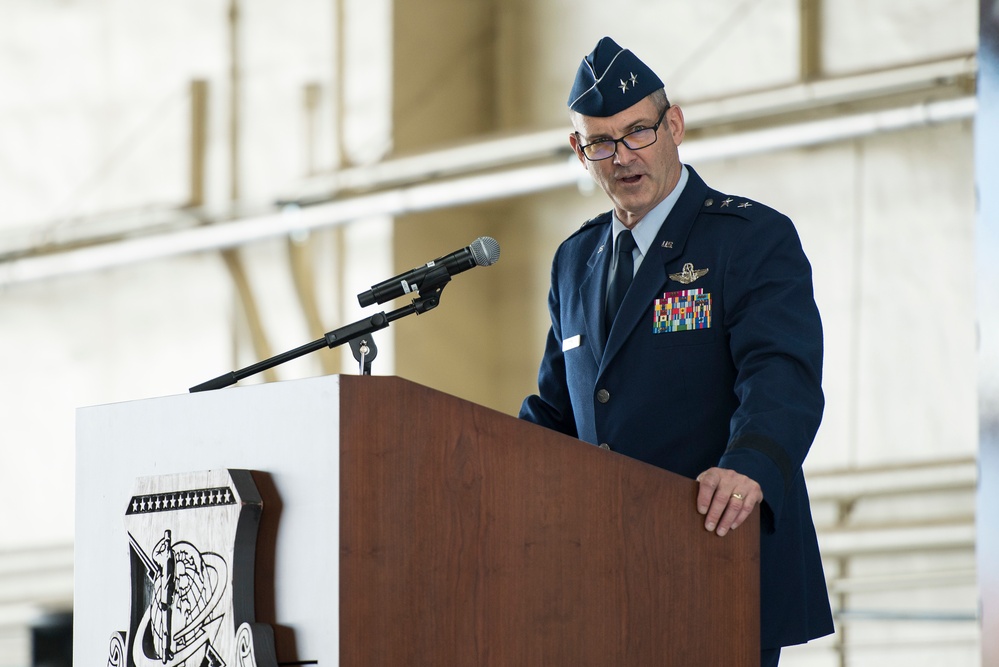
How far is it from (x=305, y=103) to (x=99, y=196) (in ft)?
Result: 4.49

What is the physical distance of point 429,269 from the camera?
1909mm

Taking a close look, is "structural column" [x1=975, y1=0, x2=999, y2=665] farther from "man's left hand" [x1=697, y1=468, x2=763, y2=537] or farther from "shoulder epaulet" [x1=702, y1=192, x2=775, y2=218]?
"man's left hand" [x1=697, y1=468, x2=763, y2=537]

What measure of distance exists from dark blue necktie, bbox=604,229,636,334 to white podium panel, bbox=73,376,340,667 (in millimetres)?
752

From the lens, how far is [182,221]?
7219 mm

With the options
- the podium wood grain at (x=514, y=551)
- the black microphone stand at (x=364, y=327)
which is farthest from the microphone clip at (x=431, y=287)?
the podium wood grain at (x=514, y=551)

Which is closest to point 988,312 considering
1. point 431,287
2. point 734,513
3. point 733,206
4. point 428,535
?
point 733,206

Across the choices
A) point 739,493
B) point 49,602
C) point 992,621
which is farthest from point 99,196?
point 739,493

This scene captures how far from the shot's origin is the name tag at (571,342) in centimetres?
227

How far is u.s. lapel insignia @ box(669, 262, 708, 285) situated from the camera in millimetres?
2113

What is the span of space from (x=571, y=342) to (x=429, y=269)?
44 centimetres

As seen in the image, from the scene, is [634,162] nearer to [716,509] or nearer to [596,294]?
[596,294]

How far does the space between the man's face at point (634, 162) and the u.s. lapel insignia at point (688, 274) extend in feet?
0.44

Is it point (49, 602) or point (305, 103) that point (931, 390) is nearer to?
point (305, 103)

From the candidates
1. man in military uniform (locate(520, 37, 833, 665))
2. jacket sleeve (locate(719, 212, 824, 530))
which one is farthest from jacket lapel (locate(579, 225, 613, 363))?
jacket sleeve (locate(719, 212, 824, 530))
